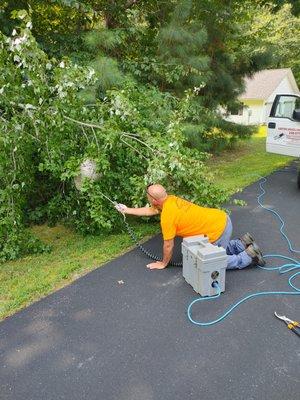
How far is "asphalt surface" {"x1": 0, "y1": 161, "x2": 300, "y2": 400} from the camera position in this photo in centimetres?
285

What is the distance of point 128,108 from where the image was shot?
4941 mm

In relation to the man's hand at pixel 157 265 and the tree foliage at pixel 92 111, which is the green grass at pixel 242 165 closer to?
the tree foliage at pixel 92 111

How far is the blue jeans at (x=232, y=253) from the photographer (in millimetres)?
4363

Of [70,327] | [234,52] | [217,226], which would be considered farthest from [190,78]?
[70,327]

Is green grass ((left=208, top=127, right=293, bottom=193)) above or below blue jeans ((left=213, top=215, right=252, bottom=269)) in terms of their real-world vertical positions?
below

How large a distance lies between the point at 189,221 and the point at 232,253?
0.75m

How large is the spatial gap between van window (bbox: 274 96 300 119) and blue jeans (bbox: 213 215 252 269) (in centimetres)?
401

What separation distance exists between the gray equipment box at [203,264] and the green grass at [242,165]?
335 cm

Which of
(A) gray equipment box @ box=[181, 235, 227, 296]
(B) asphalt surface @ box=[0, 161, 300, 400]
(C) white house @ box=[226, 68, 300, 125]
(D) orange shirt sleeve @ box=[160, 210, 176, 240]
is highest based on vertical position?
(D) orange shirt sleeve @ box=[160, 210, 176, 240]

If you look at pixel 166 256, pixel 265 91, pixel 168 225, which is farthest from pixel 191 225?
pixel 265 91

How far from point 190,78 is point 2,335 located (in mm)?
7073

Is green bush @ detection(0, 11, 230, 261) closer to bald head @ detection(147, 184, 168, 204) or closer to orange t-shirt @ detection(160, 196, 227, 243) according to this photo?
bald head @ detection(147, 184, 168, 204)

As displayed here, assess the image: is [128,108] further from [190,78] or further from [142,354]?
[190,78]

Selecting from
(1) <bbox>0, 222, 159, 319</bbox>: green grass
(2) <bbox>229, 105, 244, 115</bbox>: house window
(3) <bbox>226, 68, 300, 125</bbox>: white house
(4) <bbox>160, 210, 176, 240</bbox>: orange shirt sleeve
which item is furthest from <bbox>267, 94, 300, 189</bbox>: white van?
(3) <bbox>226, 68, 300, 125</bbox>: white house
